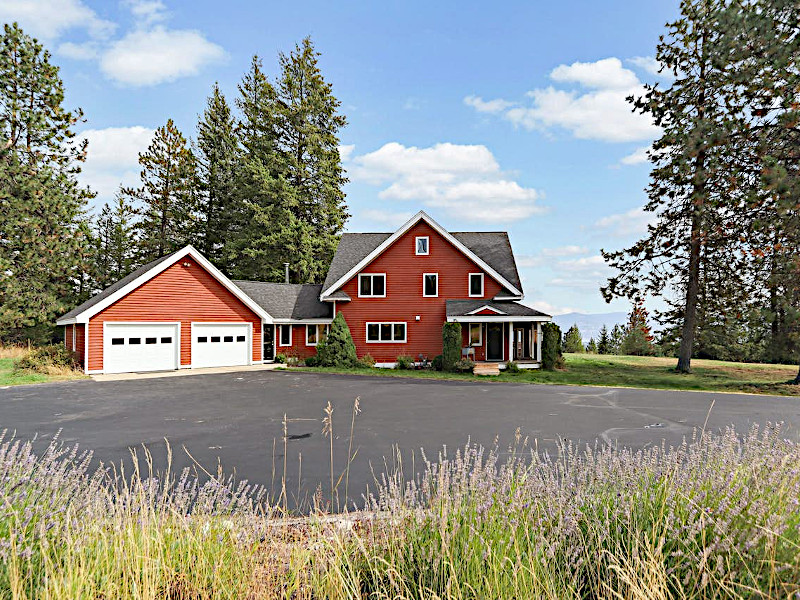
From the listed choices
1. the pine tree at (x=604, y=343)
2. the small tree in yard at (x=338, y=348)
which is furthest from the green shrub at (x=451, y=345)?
the pine tree at (x=604, y=343)

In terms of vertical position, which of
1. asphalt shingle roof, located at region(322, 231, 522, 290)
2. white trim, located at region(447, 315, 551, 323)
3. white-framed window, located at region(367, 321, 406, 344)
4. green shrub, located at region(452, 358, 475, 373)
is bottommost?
green shrub, located at region(452, 358, 475, 373)

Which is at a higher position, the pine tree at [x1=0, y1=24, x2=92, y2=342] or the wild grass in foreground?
the pine tree at [x1=0, y1=24, x2=92, y2=342]

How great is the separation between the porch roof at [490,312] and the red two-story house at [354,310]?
0.20 ft

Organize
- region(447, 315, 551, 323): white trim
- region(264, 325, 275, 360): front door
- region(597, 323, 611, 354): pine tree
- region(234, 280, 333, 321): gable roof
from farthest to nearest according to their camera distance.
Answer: region(597, 323, 611, 354): pine tree, region(234, 280, 333, 321): gable roof, region(264, 325, 275, 360): front door, region(447, 315, 551, 323): white trim

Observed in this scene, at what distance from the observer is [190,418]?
1170 centimetres

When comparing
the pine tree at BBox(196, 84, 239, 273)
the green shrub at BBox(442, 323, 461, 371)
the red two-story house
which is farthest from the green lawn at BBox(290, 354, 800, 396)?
the pine tree at BBox(196, 84, 239, 273)

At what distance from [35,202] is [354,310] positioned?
24010mm

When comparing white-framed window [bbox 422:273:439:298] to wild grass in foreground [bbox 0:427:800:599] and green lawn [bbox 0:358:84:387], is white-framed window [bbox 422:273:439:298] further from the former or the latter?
wild grass in foreground [bbox 0:427:800:599]

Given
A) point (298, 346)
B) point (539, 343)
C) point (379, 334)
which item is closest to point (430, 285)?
point (379, 334)

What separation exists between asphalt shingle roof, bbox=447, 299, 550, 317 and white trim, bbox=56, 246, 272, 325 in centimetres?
1092

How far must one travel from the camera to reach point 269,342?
30.1 m

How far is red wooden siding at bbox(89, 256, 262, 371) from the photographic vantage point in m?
23.3

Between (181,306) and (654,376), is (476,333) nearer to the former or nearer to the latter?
(654,376)

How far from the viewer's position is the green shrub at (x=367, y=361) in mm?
26492
